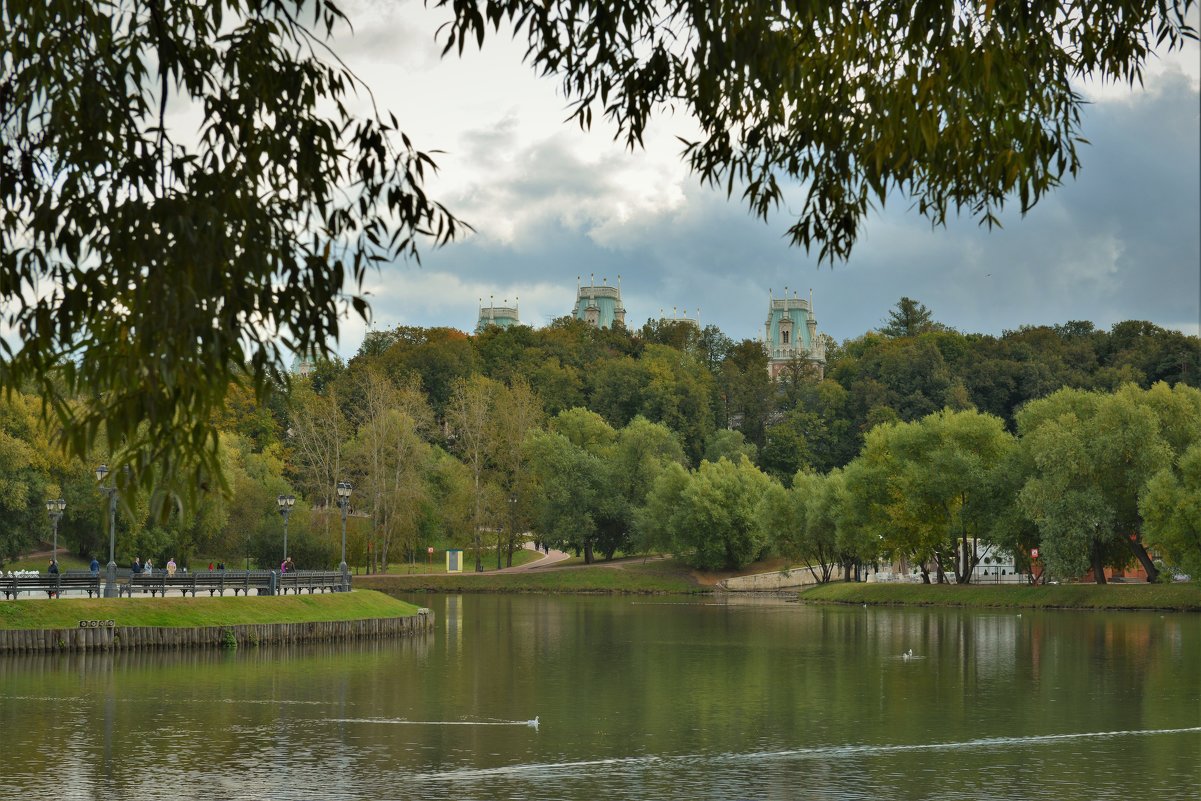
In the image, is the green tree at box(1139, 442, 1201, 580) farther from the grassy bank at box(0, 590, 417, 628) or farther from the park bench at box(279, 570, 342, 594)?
the park bench at box(279, 570, 342, 594)

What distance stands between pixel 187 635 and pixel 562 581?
56883mm

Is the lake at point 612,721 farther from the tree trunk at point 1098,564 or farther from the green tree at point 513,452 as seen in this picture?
the green tree at point 513,452

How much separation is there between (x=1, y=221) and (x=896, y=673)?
1304 inches

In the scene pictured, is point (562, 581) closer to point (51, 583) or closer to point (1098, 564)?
point (1098, 564)

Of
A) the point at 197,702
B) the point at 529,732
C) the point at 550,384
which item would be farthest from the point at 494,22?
the point at 550,384

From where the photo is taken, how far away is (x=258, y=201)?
10.1m

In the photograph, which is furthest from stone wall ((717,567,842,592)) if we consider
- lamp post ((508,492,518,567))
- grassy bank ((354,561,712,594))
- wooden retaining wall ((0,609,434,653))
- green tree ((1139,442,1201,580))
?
wooden retaining wall ((0,609,434,653))

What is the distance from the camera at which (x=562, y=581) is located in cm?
9912

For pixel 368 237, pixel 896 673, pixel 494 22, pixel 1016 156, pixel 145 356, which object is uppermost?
pixel 494 22

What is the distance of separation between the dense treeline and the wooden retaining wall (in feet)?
12.0

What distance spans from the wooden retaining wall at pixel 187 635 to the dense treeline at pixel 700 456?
144 inches

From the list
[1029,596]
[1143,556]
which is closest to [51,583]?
Answer: [1029,596]

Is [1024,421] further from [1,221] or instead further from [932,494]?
[1,221]

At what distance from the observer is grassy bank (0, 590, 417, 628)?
41.3m
